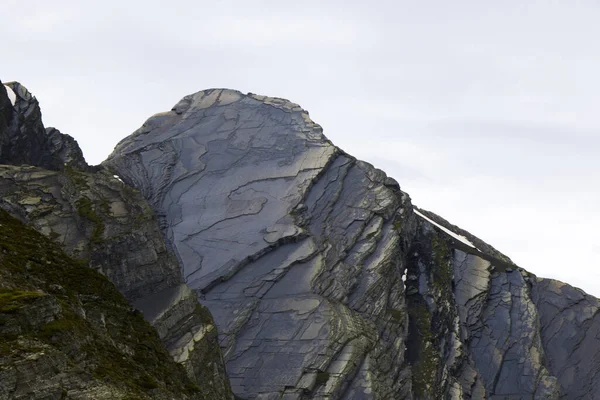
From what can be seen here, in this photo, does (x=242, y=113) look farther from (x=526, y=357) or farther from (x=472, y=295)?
(x=526, y=357)

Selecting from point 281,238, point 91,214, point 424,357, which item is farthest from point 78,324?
point 424,357

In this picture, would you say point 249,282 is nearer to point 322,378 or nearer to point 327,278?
point 327,278

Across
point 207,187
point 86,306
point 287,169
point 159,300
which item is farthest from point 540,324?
point 86,306

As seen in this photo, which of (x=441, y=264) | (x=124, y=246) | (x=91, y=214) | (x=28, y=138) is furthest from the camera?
(x=441, y=264)

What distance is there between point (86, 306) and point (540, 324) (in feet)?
199

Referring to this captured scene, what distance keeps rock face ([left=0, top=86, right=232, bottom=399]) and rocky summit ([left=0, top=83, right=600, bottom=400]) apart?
0.12 m

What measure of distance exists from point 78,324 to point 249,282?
35.7 m

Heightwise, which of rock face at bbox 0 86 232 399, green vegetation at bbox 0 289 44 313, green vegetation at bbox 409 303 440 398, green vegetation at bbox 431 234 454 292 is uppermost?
green vegetation at bbox 431 234 454 292

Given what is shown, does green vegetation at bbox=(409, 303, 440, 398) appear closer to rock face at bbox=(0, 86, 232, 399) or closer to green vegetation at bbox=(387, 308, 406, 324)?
green vegetation at bbox=(387, 308, 406, 324)

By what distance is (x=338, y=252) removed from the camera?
205 feet

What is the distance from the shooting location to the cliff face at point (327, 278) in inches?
2131

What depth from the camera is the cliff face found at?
178ft

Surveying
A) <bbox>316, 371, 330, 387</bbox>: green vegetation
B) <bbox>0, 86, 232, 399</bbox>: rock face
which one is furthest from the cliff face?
<bbox>0, 86, 232, 399</bbox>: rock face

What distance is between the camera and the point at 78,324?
23719 millimetres
